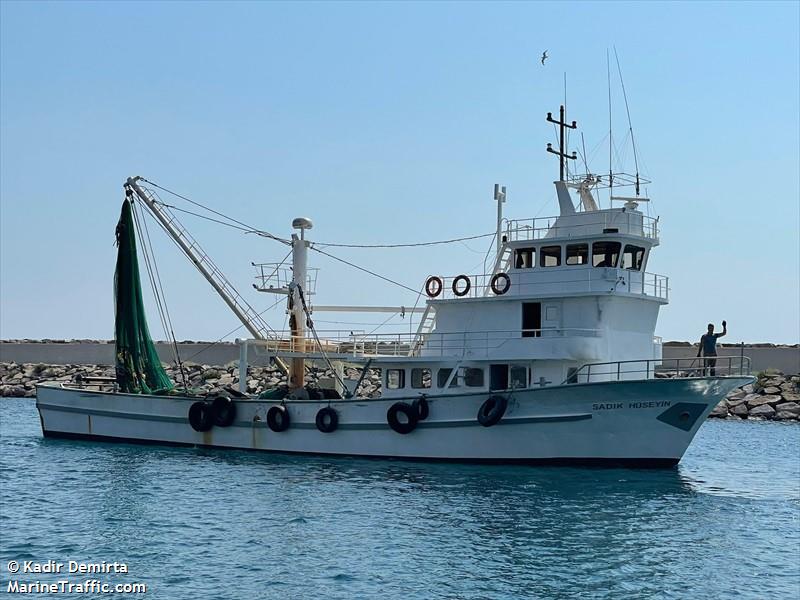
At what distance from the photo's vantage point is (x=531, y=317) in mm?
26859

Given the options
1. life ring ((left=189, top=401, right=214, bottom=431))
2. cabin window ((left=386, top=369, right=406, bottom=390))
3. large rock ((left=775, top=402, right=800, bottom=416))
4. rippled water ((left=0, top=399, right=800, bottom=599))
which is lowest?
rippled water ((left=0, top=399, right=800, bottom=599))

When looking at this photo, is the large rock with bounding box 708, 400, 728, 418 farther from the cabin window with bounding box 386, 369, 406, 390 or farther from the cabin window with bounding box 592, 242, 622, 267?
the cabin window with bounding box 386, 369, 406, 390

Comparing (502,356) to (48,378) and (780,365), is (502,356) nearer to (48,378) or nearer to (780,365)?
(780,365)

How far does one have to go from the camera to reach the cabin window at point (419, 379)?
2794 cm

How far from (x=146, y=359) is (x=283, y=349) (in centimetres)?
646

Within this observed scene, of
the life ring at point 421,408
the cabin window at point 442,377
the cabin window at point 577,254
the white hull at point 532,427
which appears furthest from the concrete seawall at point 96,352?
the life ring at point 421,408

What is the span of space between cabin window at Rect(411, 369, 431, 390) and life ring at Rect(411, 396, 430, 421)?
5.59 feet

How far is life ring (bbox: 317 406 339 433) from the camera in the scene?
1093 inches

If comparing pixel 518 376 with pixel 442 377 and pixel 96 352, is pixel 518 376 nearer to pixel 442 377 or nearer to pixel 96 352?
pixel 442 377

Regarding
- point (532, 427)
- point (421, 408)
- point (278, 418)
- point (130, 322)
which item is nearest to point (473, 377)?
point (421, 408)

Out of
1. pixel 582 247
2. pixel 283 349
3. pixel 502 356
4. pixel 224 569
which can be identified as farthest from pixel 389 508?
pixel 283 349

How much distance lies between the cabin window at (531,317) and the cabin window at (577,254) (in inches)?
59.7

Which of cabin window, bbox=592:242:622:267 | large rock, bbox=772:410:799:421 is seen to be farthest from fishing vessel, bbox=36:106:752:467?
large rock, bbox=772:410:799:421

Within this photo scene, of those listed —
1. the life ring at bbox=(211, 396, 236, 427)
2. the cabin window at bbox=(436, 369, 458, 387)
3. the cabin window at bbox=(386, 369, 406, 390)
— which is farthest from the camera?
the life ring at bbox=(211, 396, 236, 427)
